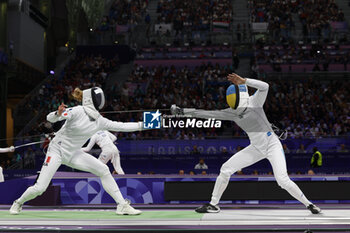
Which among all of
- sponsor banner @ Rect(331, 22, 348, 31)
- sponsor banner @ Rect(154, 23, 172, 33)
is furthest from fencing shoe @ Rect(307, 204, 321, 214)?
sponsor banner @ Rect(331, 22, 348, 31)

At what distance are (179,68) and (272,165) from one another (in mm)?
17688

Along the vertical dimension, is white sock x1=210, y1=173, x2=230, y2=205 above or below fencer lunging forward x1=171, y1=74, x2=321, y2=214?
below

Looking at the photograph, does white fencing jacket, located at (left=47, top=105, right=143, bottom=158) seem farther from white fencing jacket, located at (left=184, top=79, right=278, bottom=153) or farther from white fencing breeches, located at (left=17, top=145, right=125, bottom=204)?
white fencing jacket, located at (left=184, top=79, right=278, bottom=153)

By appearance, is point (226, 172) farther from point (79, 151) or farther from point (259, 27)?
point (259, 27)

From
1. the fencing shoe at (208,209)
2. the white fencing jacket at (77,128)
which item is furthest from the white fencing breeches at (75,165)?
the fencing shoe at (208,209)

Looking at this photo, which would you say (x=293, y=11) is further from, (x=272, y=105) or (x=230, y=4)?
(x=272, y=105)

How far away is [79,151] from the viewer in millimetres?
7602

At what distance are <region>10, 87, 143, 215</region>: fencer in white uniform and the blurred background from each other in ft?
23.5

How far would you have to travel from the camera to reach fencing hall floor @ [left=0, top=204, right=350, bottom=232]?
584 cm

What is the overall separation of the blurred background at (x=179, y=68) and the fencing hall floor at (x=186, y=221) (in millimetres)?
6834

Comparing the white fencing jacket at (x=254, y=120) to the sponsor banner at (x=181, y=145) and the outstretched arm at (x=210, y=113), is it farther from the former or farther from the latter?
the sponsor banner at (x=181, y=145)

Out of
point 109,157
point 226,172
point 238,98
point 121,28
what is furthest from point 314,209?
point 121,28

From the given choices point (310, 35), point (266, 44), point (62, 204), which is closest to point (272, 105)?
point (266, 44)

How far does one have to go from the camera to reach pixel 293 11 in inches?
1200
